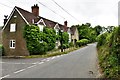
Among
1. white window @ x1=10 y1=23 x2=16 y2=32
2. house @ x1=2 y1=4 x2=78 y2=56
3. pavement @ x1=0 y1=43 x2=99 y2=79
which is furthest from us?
white window @ x1=10 y1=23 x2=16 y2=32

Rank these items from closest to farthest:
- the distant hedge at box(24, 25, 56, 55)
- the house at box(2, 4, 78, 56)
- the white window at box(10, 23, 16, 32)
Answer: the distant hedge at box(24, 25, 56, 55), the house at box(2, 4, 78, 56), the white window at box(10, 23, 16, 32)

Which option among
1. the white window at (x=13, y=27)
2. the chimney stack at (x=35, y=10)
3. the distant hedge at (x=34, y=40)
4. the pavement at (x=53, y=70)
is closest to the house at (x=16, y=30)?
the white window at (x=13, y=27)

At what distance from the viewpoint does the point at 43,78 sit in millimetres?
12648

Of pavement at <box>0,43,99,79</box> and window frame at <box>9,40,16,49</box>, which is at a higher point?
window frame at <box>9,40,16,49</box>

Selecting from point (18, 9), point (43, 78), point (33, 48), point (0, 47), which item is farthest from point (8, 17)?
point (43, 78)

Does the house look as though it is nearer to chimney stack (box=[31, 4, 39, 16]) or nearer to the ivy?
the ivy

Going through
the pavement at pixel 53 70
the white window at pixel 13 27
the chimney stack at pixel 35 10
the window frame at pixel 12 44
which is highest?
the chimney stack at pixel 35 10

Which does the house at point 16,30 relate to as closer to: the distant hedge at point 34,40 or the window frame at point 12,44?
the window frame at point 12,44

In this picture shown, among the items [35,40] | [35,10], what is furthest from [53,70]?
[35,10]

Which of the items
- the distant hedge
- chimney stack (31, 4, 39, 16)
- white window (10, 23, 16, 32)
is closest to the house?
white window (10, 23, 16, 32)

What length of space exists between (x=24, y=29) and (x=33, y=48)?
4.00m

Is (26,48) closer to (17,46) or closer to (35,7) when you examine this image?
(17,46)

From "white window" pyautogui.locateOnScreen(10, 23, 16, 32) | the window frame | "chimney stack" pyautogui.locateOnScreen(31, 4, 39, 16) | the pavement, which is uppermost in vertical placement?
"chimney stack" pyautogui.locateOnScreen(31, 4, 39, 16)

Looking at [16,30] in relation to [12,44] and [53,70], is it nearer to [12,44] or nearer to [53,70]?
[12,44]
